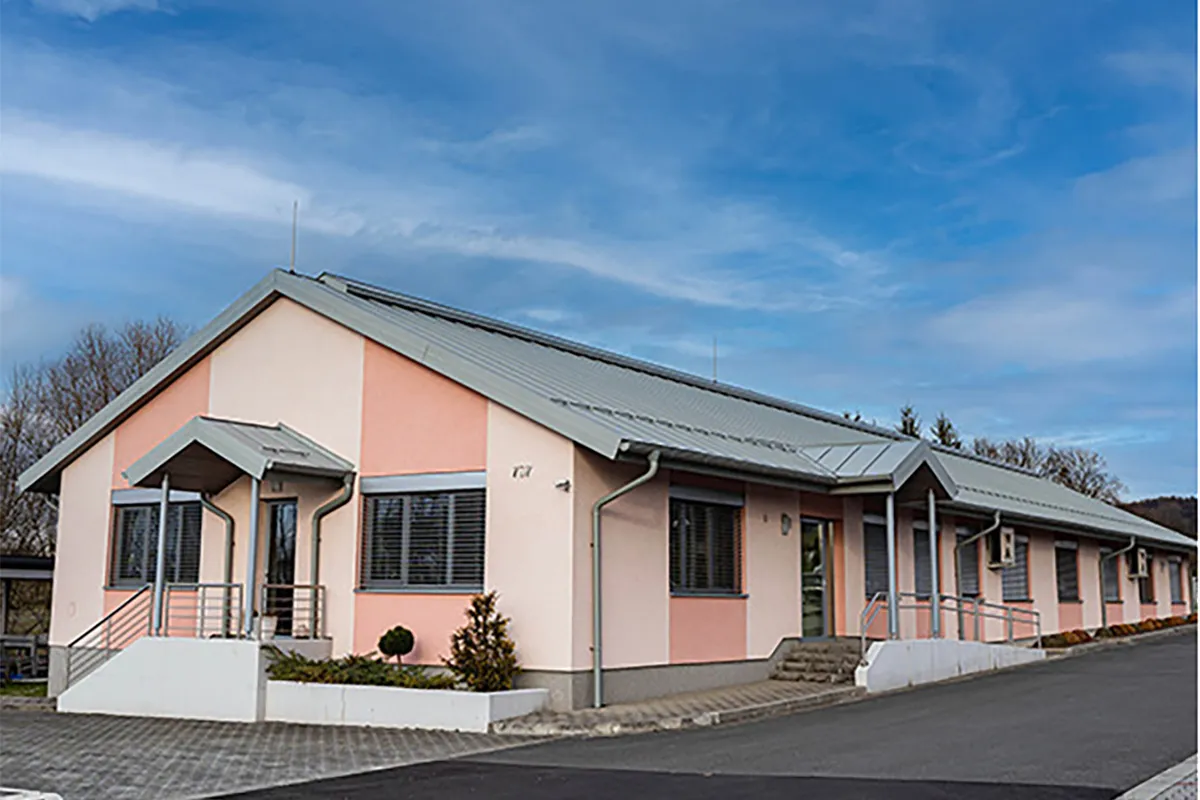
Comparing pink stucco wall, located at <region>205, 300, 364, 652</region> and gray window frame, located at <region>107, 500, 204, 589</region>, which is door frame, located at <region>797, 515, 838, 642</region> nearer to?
pink stucco wall, located at <region>205, 300, 364, 652</region>

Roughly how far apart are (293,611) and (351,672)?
256 centimetres

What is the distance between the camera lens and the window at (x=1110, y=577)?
31456mm

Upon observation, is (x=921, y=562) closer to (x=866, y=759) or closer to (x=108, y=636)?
(x=866, y=759)

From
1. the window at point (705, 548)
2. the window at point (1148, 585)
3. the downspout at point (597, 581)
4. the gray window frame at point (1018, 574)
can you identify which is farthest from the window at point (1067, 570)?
the downspout at point (597, 581)

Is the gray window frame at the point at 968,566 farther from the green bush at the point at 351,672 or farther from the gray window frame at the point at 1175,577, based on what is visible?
the gray window frame at the point at 1175,577

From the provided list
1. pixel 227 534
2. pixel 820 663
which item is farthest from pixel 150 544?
pixel 820 663

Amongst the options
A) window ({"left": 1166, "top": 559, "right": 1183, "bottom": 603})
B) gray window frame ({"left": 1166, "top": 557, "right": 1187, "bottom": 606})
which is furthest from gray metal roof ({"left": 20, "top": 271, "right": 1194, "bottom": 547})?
window ({"left": 1166, "top": 559, "right": 1183, "bottom": 603})

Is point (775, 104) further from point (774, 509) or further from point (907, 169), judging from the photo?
point (774, 509)

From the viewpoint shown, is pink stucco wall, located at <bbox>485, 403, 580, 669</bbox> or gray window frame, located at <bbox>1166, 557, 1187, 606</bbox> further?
gray window frame, located at <bbox>1166, 557, 1187, 606</bbox>

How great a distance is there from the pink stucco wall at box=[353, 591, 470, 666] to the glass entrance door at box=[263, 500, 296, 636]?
1327 millimetres

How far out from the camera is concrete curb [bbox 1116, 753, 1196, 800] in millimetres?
8961

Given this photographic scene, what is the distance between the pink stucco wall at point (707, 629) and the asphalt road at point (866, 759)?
2001 millimetres

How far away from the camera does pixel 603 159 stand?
58.6ft

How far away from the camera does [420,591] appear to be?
16.2 m
